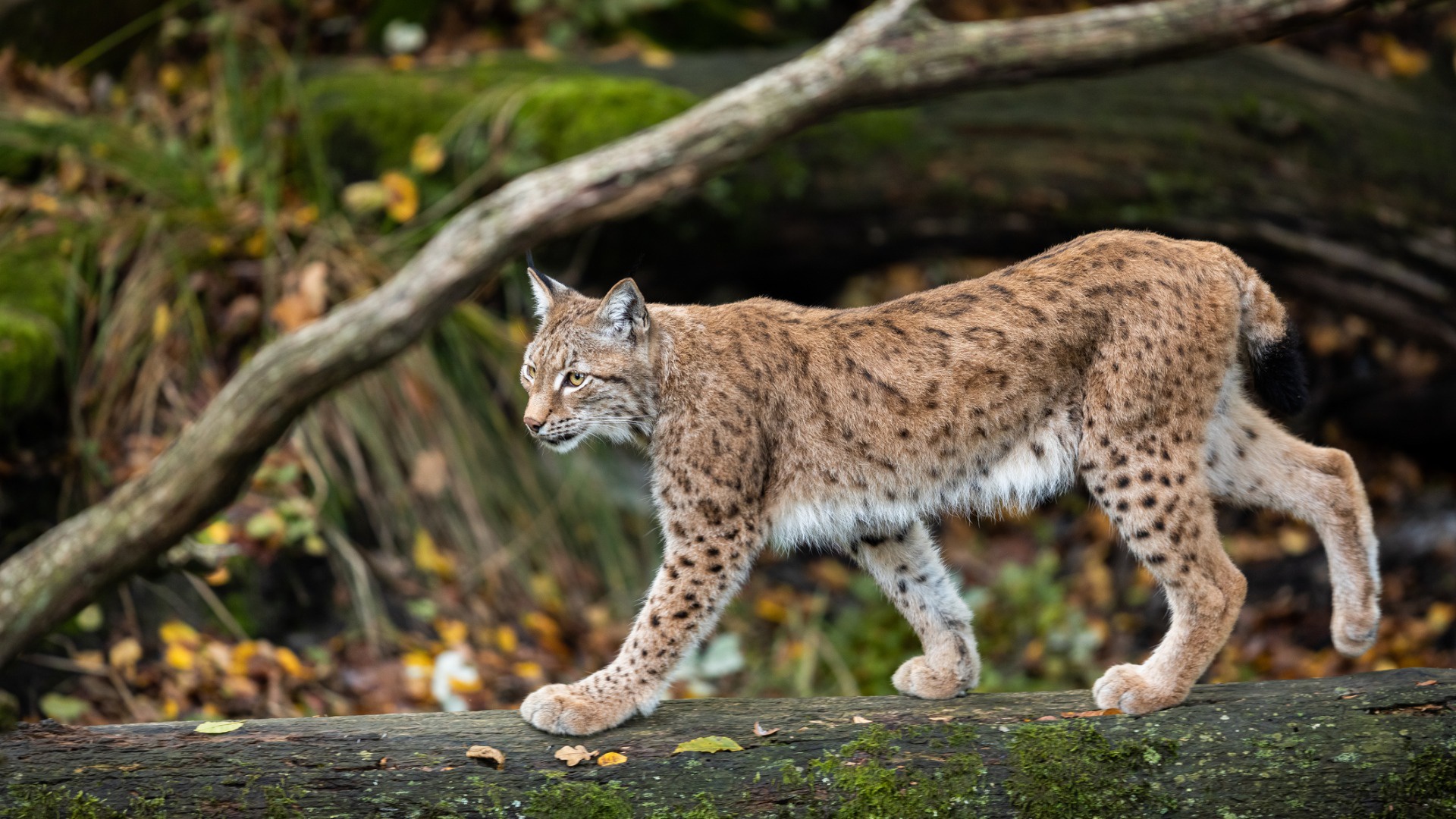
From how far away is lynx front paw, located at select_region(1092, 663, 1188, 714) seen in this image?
4.35 m

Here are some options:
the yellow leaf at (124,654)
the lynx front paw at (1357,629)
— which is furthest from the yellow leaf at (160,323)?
the lynx front paw at (1357,629)

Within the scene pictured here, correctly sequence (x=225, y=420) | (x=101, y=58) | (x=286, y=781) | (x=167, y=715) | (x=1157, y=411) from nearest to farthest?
(x=286, y=781) → (x=1157, y=411) → (x=225, y=420) → (x=167, y=715) → (x=101, y=58)

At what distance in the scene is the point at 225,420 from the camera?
5965mm

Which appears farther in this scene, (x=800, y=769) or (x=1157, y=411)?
(x=1157, y=411)

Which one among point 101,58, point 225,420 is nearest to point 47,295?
point 225,420

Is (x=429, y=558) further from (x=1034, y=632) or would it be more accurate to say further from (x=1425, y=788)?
(x=1425, y=788)

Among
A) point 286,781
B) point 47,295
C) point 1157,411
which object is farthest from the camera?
point 47,295

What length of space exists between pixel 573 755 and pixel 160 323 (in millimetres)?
4993

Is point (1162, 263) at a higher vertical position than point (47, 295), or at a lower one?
lower

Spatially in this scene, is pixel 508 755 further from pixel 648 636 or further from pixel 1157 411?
pixel 1157 411

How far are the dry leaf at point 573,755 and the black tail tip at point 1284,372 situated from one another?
9.18ft

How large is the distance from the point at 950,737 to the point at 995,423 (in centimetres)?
132

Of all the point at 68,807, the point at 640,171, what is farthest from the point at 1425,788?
the point at 640,171

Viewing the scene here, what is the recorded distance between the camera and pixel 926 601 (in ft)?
16.7
